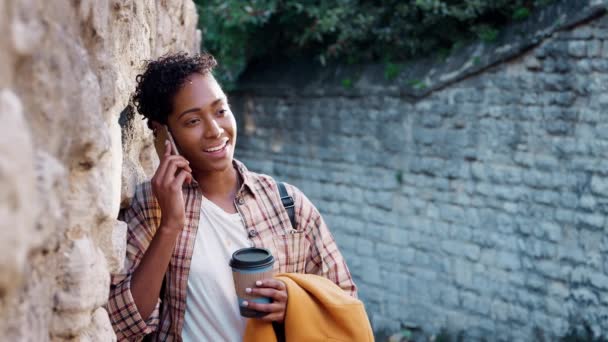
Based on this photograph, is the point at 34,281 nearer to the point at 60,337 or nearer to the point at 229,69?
the point at 60,337

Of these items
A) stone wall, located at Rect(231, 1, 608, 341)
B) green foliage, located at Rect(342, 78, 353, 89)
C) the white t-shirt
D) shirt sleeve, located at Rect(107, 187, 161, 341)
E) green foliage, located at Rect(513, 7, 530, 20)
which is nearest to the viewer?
shirt sleeve, located at Rect(107, 187, 161, 341)

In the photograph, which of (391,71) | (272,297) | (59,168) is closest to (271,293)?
(272,297)

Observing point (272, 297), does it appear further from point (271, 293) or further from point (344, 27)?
point (344, 27)

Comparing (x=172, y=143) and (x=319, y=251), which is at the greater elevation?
(x=172, y=143)

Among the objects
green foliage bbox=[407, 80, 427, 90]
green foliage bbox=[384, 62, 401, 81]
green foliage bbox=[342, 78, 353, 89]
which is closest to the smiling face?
green foliage bbox=[407, 80, 427, 90]

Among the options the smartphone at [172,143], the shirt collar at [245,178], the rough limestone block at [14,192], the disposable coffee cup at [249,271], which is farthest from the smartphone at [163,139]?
the rough limestone block at [14,192]

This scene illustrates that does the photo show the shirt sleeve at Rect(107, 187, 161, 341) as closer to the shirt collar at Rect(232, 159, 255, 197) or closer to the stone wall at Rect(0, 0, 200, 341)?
the stone wall at Rect(0, 0, 200, 341)

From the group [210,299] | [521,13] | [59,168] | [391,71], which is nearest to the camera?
[59,168]

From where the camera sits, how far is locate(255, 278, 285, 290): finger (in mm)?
2061

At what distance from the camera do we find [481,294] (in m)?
6.56

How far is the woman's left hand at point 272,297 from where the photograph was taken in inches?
81.0

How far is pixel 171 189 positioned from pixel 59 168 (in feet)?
2.46

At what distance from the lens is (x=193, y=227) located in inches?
85.1

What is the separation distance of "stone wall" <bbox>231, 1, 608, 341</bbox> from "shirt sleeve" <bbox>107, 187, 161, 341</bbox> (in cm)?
434
